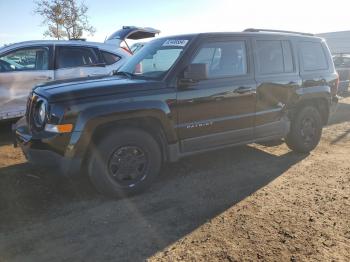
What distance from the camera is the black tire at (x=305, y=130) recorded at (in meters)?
5.95

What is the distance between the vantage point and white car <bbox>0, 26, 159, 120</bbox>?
22.7 ft

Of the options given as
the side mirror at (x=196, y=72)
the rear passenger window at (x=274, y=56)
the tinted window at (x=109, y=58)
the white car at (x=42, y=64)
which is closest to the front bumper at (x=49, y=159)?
the side mirror at (x=196, y=72)

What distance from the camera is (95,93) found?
13.2 feet

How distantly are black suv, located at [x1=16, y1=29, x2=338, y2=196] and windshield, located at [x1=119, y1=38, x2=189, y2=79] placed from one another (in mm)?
18

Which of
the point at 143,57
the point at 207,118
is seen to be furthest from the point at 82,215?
the point at 143,57

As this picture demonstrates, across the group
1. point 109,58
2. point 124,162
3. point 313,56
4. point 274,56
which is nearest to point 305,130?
point 313,56

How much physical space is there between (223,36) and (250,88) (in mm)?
792

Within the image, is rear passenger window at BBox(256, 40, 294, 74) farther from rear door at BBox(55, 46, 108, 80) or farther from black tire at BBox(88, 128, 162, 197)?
rear door at BBox(55, 46, 108, 80)

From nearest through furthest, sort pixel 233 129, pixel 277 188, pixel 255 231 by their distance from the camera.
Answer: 1. pixel 255 231
2. pixel 277 188
3. pixel 233 129

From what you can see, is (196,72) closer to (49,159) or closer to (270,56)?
(270,56)

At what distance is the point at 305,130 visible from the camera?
6.11 m

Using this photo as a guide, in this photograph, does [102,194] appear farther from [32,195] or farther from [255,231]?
[255,231]

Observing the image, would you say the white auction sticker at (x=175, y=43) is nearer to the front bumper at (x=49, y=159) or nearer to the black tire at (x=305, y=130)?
the front bumper at (x=49, y=159)

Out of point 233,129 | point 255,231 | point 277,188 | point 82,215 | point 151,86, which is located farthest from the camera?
point 233,129
